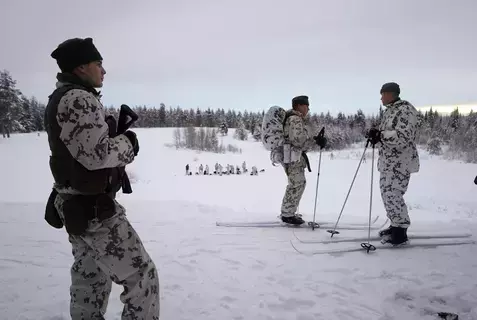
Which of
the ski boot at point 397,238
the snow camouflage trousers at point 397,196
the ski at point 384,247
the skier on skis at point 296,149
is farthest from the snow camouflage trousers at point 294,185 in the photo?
the ski boot at point 397,238

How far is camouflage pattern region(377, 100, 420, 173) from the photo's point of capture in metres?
4.28

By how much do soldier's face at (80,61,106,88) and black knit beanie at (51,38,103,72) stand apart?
1.9 inches

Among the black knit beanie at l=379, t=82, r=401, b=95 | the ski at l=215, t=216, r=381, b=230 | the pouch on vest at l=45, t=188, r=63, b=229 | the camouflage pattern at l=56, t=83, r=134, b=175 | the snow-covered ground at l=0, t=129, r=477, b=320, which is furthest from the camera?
the ski at l=215, t=216, r=381, b=230

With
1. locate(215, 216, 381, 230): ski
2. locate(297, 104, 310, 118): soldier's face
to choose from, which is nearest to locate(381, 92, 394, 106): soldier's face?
locate(297, 104, 310, 118): soldier's face

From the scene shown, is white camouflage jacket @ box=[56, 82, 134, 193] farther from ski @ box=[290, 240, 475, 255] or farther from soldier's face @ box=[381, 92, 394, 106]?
soldier's face @ box=[381, 92, 394, 106]

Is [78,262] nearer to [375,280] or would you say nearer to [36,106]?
[375,280]

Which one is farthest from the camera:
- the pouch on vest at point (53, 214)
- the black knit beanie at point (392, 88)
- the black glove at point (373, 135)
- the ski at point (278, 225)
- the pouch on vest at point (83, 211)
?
the ski at point (278, 225)

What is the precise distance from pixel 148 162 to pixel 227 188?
17.7 m

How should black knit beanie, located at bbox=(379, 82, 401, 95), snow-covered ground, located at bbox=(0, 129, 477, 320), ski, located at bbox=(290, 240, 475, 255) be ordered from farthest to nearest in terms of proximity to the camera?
1. black knit beanie, located at bbox=(379, 82, 401, 95)
2. ski, located at bbox=(290, 240, 475, 255)
3. snow-covered ground, located at bbox=(0, 129, 477, 320)

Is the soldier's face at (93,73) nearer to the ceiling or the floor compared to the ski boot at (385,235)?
nearer to the ceiling

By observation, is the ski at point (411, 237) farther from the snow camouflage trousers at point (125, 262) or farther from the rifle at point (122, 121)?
the rifle at point (122, 121)

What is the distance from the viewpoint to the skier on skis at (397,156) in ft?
14.1

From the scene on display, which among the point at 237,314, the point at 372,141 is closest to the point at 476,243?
the point at 372,141

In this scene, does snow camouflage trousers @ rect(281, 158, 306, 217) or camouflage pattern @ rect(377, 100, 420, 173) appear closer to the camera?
camouflage pattern @ rect(377, 100, 420, 173)
